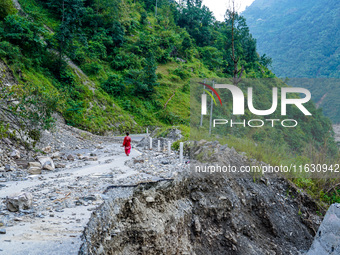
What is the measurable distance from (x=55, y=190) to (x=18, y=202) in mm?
1271

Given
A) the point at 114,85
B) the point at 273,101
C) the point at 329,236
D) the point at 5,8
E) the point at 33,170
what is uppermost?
the point at 5,8

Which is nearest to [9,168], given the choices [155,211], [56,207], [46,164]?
[46,164]

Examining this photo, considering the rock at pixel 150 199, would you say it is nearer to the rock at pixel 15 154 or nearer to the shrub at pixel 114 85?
the rock at pixel 15 154

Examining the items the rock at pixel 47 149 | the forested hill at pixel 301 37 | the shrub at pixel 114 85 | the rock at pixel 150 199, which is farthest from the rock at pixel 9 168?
the forested hill at pixel 301 37

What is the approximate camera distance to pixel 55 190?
598 centimetres

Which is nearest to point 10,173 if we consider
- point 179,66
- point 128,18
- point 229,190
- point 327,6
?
point 229,190

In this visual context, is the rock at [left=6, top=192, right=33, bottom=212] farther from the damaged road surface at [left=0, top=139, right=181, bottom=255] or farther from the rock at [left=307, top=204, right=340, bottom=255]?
the rock at [left=307, top=204, right=340, bottom=255]

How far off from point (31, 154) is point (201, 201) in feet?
23.9

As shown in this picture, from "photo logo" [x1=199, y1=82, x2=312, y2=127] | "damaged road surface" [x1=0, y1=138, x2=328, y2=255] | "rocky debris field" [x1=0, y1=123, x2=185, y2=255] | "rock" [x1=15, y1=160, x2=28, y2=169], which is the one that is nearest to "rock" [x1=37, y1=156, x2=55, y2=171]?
"rocky debris field" [x1=0, y1=123, x2=185, y2=255]

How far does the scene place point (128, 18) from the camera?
41031mm

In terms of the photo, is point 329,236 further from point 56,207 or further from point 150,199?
point 56,207

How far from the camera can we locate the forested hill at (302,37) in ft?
172

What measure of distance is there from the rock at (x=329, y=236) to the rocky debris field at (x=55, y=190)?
13.0 ft

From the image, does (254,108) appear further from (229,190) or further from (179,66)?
(179,66)
